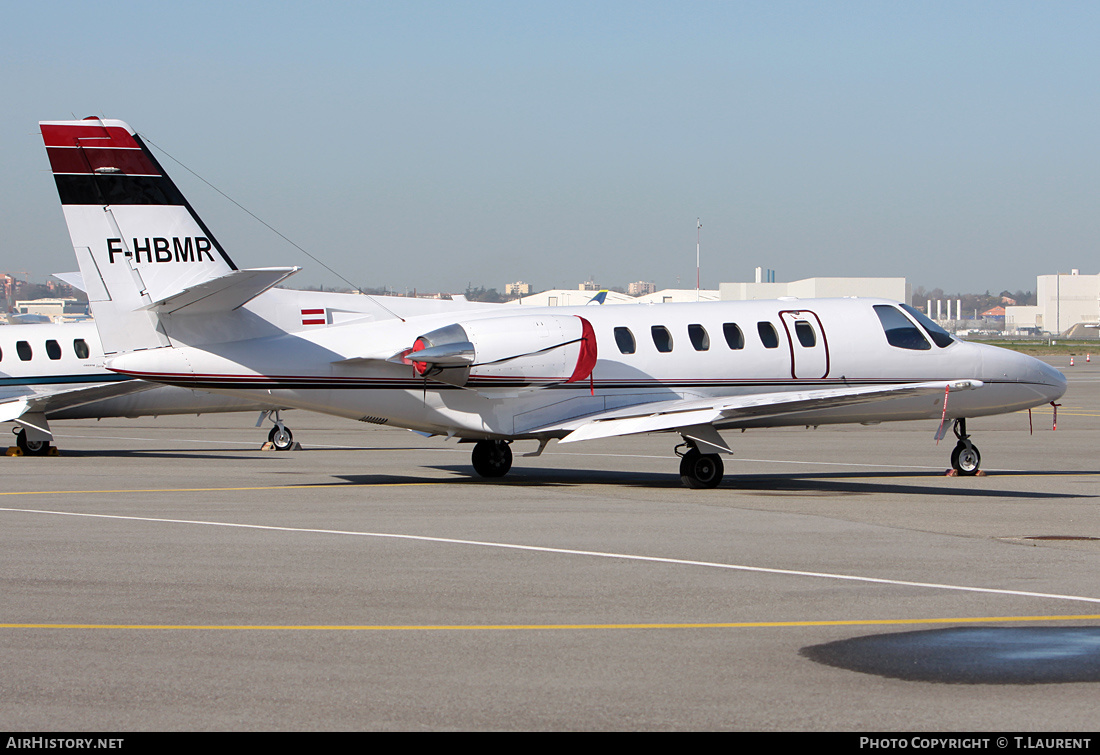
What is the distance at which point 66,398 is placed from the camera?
88.4ft

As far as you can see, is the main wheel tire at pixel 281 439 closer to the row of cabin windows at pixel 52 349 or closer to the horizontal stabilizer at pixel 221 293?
the row of cabin windows at pixel 52 349

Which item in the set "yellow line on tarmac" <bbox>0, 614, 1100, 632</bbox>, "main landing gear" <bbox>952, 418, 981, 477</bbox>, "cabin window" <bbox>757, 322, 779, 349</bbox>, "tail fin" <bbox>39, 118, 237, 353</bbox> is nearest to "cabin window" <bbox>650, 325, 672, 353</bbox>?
"cabin window" <bbox>757, 322, 779, 349</bbox>

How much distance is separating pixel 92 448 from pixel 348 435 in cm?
755

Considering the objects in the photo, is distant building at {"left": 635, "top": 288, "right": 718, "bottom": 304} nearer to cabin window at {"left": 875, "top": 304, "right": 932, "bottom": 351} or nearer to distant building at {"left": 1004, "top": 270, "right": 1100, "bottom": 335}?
cabin window at {"left": 875, "top": 304, "right": 932, "bottom": 351}

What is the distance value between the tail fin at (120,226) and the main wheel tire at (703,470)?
879 cm

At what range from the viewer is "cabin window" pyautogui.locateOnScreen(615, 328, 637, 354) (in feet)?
67.7

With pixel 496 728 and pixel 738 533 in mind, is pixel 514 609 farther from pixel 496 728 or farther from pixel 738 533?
pixel 738 533

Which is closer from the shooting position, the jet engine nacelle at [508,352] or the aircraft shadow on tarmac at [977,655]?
the aircraft shadow on tarmac at [977,655]

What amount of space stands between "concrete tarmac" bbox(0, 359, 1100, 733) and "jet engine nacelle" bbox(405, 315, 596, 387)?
190 cm

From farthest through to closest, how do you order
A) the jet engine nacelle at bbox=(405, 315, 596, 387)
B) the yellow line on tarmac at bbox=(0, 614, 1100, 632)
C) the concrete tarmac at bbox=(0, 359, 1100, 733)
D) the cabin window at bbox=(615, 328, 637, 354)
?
1. the cabin window at bbox=(615, 328, 637, 354)
2. the jet engine nacelle at bbox=(405, 315, 596, 387)
3. the yellow line on tarmac at bbox=(0, 614, 1100, 632)
4. the concrete tarmac at bbox=(0, 359, 1100, 733)

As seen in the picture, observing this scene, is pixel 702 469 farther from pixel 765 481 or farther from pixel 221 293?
pixel 221 293

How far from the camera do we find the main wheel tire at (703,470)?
1966cm

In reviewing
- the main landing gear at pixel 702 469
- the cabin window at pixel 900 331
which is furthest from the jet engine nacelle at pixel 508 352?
the cabin window at pixel 900 331

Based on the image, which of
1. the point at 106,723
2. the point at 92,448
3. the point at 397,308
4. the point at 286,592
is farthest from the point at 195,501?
the point at 92,448
